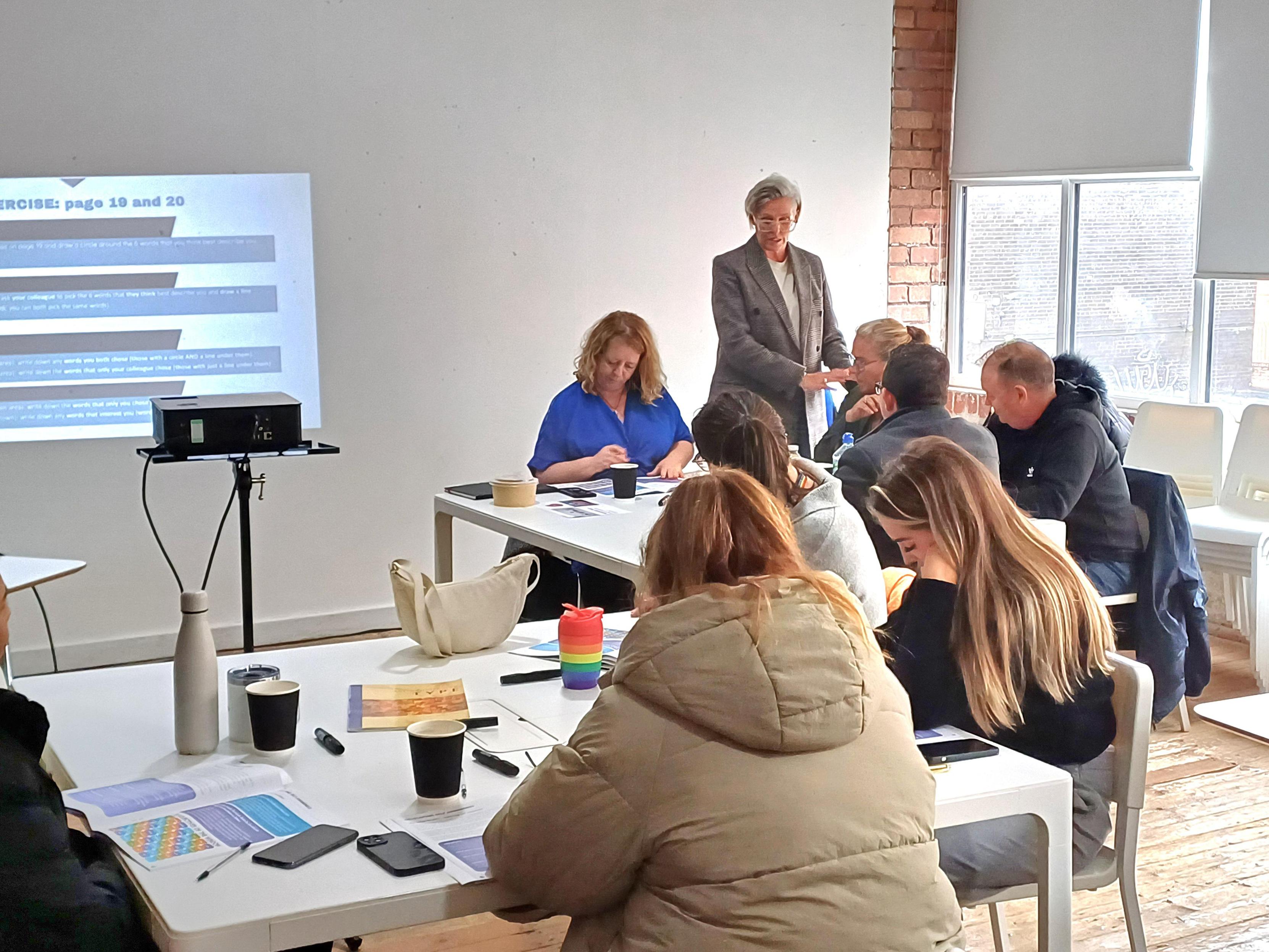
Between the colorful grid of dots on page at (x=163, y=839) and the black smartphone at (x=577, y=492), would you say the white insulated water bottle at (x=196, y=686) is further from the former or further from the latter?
the black smartphone at (x=577, y=492)

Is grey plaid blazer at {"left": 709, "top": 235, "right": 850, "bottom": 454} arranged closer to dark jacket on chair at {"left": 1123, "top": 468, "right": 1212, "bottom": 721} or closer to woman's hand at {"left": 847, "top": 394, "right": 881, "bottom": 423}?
woman's hand at {"left": 847, "top": 394, "right": 881, "bottom": 423}

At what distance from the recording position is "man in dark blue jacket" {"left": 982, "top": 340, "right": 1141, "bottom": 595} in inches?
156

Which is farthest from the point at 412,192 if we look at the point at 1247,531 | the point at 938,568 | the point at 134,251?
the point at 938,568

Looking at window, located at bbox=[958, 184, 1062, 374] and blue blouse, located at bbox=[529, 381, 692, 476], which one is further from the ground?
window, located at bbox=[958, 184, 1062, 374]

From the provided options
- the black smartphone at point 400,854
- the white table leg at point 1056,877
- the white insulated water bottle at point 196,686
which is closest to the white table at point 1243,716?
the white table leg at point 1056,877

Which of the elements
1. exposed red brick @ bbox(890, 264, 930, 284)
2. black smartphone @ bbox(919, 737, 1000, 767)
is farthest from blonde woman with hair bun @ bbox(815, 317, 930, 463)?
black smartphone @ bbox(919, 737, 1000, 767)

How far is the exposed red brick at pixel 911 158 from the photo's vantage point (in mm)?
6574

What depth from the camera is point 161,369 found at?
5.20 metres

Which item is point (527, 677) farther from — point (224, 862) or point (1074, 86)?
point (1074, 86)

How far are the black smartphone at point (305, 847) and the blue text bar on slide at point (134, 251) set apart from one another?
3933 millimetres

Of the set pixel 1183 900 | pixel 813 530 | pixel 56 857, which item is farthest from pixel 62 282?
pixel 1183 900

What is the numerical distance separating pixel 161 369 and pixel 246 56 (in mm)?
1275

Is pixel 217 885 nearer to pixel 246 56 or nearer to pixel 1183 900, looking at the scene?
pixel 1183 900

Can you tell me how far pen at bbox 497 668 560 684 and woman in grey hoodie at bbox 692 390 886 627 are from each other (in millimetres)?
540
